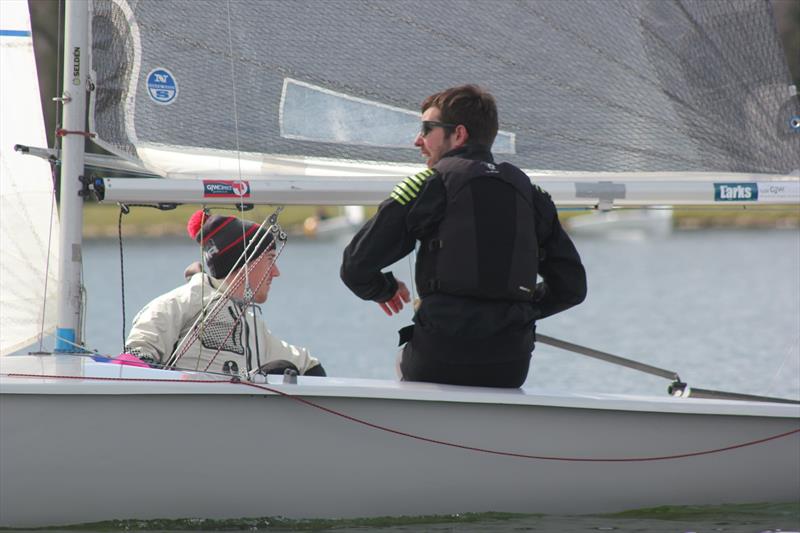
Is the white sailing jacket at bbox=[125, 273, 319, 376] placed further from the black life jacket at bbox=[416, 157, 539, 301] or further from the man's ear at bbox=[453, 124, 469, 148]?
the man's ear at bbox=[453, 124, 469, 148]

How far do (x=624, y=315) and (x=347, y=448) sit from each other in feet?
29.7

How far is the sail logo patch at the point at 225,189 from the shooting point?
388cm

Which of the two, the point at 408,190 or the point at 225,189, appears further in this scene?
the point at 225,189

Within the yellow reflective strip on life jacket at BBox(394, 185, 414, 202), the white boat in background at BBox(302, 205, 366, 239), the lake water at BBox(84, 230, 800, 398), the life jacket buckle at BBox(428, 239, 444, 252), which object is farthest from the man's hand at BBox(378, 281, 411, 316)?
the white boat in background at BBox(302, 205, 366, 239)

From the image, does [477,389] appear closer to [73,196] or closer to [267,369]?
[267,369]

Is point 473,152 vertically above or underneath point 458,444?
above

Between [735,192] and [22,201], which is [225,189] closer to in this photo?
[22,201]

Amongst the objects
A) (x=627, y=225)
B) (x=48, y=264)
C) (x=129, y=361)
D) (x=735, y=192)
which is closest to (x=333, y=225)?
(x=627, y=225)

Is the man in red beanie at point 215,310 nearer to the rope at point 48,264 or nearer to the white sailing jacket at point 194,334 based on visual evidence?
the white sailing jacket at point 194,334

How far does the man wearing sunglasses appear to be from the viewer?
3578mm

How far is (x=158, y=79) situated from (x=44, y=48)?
32.7 meters

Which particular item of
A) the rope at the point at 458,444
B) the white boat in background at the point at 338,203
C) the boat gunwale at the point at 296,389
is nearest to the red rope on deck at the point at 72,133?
the white boat in background at the point at 338,203

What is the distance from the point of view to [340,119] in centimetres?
426

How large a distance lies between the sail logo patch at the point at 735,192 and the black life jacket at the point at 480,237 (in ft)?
2.67
